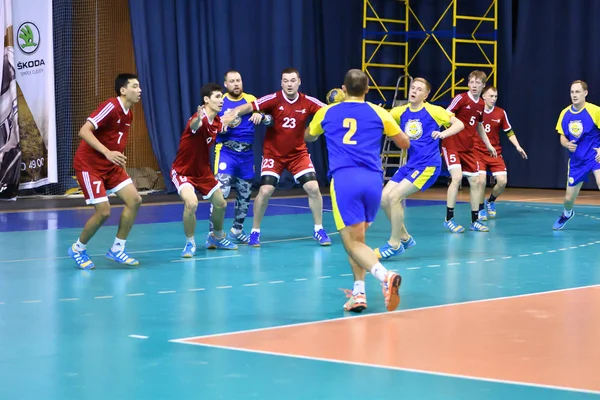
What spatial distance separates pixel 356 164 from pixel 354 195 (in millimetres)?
222

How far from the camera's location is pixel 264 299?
6902 millimetres

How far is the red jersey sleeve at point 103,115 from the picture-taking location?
830cm

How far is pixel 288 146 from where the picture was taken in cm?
1032

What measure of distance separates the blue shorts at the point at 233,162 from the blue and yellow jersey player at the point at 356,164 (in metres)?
3.73

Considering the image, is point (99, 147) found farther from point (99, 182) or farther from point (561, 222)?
point (561, 222)

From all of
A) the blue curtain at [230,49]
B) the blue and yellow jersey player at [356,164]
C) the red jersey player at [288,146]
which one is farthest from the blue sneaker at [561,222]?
the blue curtain at [230,49]

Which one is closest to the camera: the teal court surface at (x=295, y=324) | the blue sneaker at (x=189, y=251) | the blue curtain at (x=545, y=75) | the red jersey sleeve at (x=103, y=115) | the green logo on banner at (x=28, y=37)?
the teal court surface at (x=295, y=324)

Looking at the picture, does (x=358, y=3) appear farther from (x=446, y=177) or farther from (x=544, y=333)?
(x=544, y=333)

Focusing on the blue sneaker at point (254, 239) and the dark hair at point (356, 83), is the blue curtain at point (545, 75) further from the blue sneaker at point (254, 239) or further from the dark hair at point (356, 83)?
the dark hair at point (356, 83)

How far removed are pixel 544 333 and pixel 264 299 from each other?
6.82ft

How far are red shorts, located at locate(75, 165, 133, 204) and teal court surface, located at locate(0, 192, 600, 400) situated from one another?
64 cm

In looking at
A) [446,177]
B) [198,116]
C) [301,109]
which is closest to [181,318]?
[198,116]

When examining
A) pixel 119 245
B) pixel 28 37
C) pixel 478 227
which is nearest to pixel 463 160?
pixel 478 227

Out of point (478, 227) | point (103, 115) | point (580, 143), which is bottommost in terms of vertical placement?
point (478, 227)
